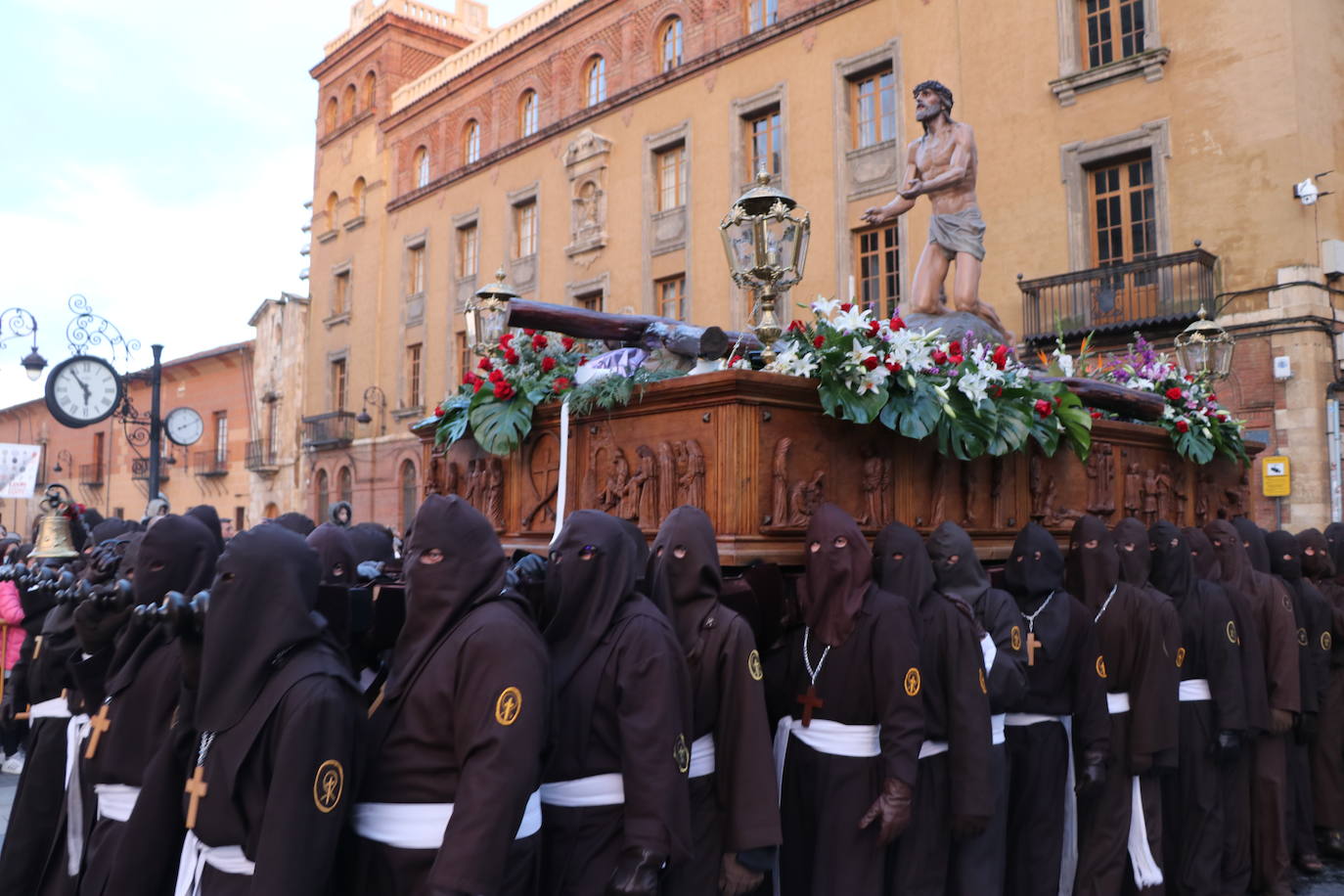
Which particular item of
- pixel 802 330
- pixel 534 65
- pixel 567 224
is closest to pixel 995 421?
pixel 802 330

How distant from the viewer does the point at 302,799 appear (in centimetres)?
267

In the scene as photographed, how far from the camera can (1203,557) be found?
685 centimetres

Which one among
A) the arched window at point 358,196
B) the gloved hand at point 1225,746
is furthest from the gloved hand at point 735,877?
the arched window at point 358,196

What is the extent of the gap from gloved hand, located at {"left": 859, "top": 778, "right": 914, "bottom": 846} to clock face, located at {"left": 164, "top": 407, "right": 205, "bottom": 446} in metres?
16.0

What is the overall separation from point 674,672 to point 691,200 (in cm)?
1988

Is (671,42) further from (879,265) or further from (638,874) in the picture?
(638,874)

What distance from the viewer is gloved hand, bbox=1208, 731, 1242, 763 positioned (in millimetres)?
6035

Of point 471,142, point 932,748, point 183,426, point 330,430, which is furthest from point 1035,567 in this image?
point 330,430

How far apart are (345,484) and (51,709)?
28.2 metres

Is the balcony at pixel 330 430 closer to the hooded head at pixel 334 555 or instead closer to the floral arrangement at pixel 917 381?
the hooded head at pixel 334 555

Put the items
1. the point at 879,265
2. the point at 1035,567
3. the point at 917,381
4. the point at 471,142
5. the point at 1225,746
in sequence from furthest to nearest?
the point at 471,142, the point at 879,265, the point at 1225,746, the point at 1035,567, the point at 917,381

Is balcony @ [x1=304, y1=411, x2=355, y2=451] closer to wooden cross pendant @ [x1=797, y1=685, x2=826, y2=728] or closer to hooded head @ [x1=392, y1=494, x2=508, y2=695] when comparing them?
wooden cross pendant @ [x1=797, y1=685, x2=826, y2=728]

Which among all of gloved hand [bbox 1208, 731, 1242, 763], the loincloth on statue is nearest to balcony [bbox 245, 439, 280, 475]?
the loincloth on statue

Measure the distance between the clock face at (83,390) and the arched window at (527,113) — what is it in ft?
49.9
